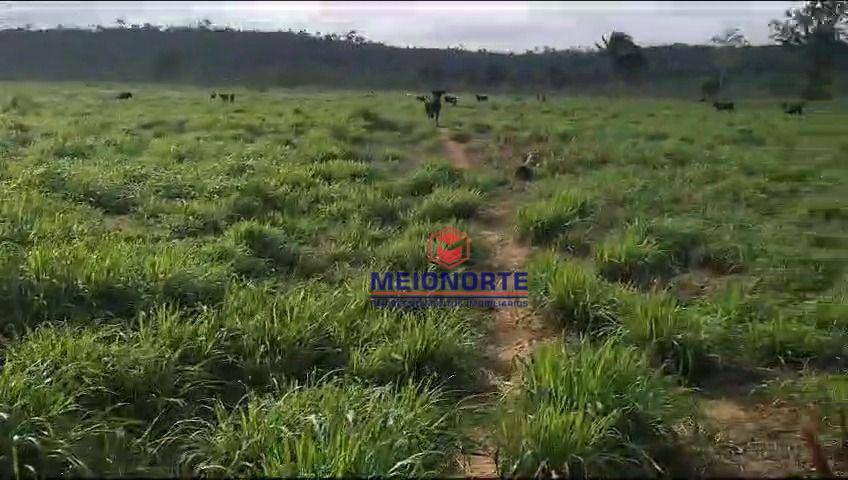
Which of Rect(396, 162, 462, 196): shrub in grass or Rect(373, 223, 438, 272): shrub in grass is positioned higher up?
Rect(396, 162, 462, 196): shrub in grass

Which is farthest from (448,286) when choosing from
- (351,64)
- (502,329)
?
(351,64)

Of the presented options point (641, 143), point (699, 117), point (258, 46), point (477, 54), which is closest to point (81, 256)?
point (641, 143)

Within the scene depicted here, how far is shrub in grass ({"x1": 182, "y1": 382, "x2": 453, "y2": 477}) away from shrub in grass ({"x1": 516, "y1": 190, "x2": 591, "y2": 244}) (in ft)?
10.5

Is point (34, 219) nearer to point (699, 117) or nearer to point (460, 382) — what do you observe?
point (460, 382)

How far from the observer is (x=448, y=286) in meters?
4.57

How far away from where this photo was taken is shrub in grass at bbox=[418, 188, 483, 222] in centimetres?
636

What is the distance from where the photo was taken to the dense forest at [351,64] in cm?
3722

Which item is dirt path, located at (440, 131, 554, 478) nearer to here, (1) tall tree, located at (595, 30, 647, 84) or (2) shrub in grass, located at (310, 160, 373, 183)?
(2) shrub in grass, located at (310, 160, 373, 183)

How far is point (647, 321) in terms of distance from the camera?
11.5 ft

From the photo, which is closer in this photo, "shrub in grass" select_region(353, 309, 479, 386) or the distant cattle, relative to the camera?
"shrub in grass" select_region(353, 309, 479, 386)

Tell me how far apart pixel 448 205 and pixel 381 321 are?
10.1 ft

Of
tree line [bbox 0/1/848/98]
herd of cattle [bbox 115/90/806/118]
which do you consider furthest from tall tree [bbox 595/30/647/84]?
herd of cattle [bbox 115/90/806/118]

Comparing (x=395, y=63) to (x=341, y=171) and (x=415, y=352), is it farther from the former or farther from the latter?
(x=415, y=352)

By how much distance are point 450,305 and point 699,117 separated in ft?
50.8
